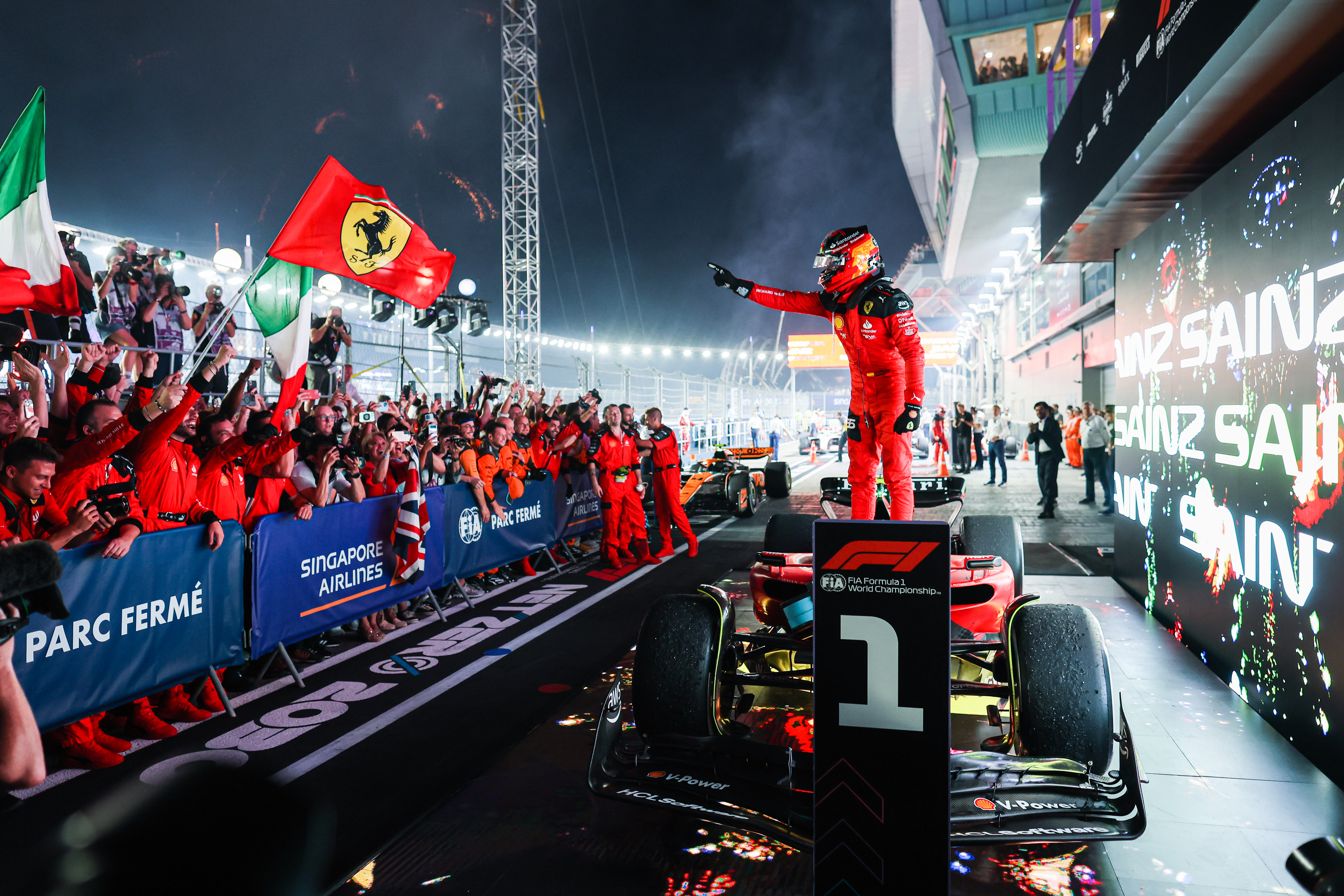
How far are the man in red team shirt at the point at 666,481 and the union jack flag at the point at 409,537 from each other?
10.4ft

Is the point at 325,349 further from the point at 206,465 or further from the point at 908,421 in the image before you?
the point at 908,421

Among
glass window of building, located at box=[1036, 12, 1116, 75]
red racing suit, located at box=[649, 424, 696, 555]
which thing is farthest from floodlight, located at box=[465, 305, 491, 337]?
glass window of building, located at box=[1036, 12, 1116, 75]

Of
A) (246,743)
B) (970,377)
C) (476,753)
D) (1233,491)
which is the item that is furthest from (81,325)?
(970,377)

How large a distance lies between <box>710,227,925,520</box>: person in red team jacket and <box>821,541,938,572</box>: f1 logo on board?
2570 mm

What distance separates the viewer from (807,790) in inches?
91.0

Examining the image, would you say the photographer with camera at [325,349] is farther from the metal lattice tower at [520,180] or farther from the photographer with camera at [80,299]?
the metal lattice tower at [520,180]

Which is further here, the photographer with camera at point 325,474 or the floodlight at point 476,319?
the floodlight at point 476,319

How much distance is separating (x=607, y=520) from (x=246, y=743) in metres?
4.76

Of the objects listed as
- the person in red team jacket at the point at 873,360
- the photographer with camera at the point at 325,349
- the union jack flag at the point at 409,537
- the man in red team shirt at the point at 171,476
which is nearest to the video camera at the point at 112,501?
the man in red team shirt at the point at 171,476

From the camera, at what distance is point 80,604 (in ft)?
11.7

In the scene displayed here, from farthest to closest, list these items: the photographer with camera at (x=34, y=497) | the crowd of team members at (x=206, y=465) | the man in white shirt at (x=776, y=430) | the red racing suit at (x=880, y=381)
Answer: the man in white shirt at (x=776, y=430), the red racing suit at (x=880, y=381), the crowd of team members at (x=206, y=465), the photographer with camera at (x=34, y=497)

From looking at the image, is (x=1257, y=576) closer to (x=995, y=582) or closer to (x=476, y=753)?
(x=995, y=582)

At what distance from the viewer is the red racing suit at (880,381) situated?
441 cm

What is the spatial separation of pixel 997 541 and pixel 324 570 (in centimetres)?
452
